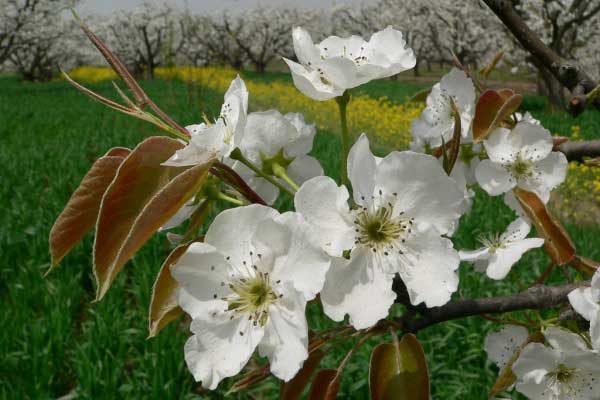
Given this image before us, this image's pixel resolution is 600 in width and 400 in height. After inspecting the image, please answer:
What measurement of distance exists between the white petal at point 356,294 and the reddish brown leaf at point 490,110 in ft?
0.95

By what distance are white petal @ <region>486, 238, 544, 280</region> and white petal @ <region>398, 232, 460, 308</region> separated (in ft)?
0.70

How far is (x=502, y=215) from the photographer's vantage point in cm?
366

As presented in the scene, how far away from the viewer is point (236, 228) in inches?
20.7

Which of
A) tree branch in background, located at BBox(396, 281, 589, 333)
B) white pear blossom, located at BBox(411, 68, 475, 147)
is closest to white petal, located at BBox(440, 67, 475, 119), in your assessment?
white pear blossom, located at BBox(411, 68, 475, 147)

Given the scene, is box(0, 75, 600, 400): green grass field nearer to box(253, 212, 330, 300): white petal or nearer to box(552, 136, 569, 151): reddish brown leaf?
box(552, 136, 569, 151): reddish brown leaf

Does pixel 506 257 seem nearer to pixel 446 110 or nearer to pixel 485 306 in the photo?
pixel 485 306

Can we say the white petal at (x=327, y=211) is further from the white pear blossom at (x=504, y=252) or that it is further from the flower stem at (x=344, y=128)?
the white pear blossom at (x=504, y=252)

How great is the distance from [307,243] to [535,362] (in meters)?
0.42

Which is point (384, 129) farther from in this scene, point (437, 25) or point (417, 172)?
point (437, 25)

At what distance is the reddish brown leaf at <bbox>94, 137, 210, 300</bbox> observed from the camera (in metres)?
0.46

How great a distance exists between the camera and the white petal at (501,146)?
0.80 m

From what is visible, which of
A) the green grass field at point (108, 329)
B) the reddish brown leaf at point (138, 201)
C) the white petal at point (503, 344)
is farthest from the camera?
the green grass field at point (108, 329)

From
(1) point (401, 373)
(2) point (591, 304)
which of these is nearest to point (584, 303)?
(2) point (591, 304)

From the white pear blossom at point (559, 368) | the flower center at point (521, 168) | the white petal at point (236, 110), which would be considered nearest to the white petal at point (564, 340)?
the white pear blossom at point (559, 368)
